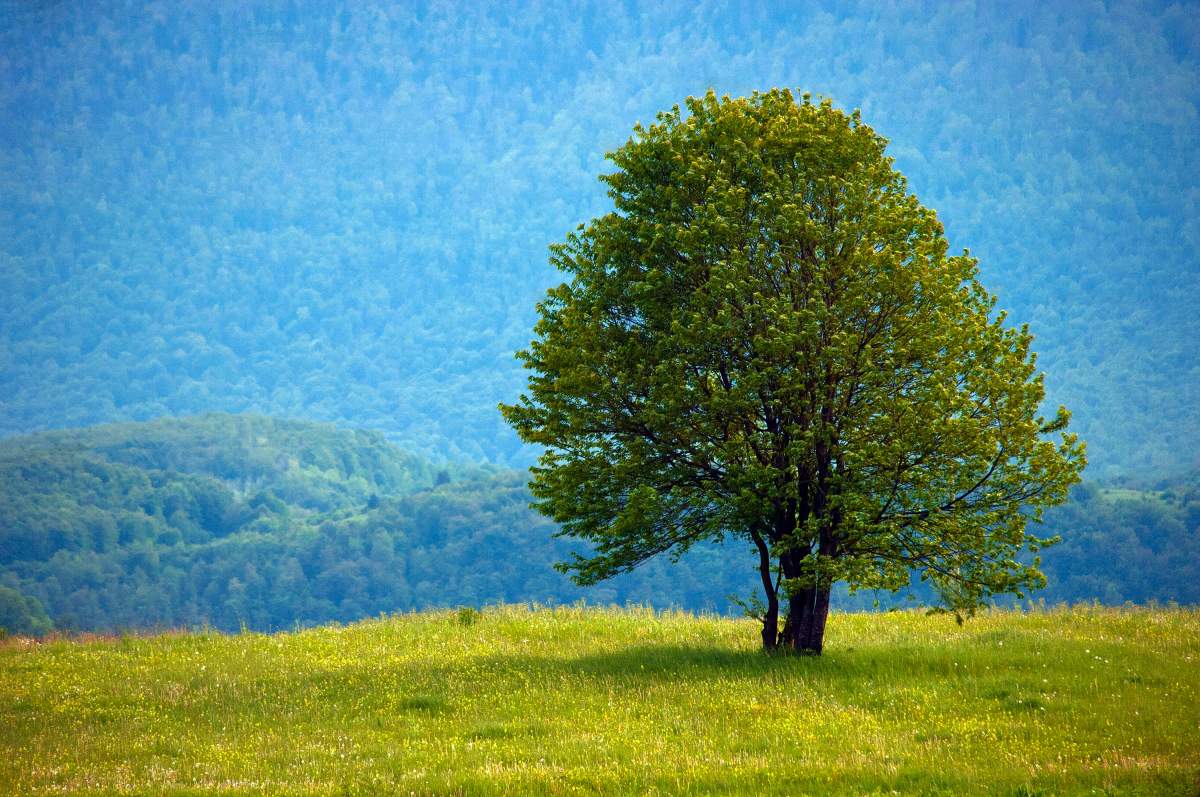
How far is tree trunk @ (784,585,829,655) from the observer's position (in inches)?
960

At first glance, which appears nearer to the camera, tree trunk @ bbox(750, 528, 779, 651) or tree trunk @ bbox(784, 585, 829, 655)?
tree trunk @ bbox(784, 585, 829, 655)

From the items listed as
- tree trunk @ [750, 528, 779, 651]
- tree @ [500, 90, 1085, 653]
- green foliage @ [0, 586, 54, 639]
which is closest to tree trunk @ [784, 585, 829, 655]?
tree @ [500, 90, 1085, 653]

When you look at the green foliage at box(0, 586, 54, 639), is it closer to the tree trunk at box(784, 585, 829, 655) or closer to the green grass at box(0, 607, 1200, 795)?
the green grass at box(0, 607, 1200, 795)

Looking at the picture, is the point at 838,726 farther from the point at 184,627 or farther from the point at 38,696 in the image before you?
the point at 184,627

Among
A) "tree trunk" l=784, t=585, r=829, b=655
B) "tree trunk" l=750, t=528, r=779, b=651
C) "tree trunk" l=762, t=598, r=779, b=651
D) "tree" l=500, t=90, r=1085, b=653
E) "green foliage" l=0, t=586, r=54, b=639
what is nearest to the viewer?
"tree" l=500, t=90, r=1085, b=653

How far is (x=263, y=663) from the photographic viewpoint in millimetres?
26359

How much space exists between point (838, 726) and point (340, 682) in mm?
11220

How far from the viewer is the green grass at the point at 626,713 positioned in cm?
1612

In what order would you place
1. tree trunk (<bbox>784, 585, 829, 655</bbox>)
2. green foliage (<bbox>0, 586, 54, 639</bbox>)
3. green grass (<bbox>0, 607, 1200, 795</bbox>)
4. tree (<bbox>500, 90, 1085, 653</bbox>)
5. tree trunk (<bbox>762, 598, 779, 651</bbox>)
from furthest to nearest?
green foliage (<bbox>0, 586, 54, 639</bbox>), tree trunk (<bbox>762, 598, 779, 651</bbox>), tree trunk (<bbox>784, 585, 829, 655</bbox>), tree (<bbox>500, 90, 1085, 653</bbox>), green grass (<bbox>0, 607, 1200, 795</bbox>)

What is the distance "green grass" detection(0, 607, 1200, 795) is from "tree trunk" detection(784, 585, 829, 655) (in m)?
0.58

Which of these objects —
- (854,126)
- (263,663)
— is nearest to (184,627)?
(263,663)

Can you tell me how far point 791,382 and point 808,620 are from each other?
5.64m

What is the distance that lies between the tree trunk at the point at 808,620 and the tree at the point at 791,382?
0.16 feet

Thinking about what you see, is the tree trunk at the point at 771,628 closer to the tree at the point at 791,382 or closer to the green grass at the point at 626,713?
the tree at the point at 791,382
